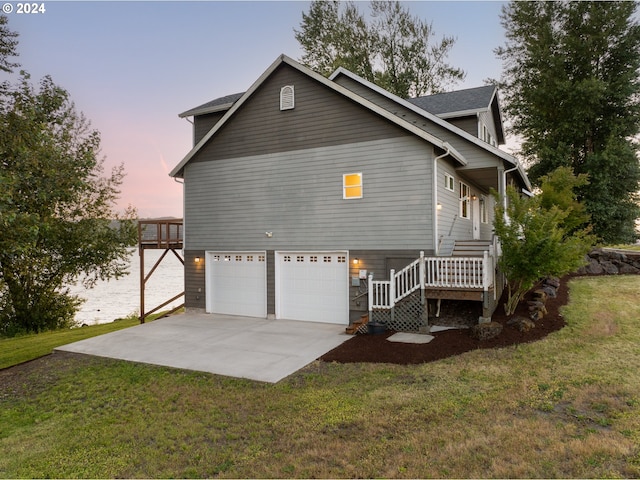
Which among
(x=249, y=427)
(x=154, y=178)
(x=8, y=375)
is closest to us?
(x=249, y=427)

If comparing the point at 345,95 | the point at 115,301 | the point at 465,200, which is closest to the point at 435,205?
the point at 465,200

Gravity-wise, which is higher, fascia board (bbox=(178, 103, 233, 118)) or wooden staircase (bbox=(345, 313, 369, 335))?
fascia board (bbox=(178, 103, 233, 118))

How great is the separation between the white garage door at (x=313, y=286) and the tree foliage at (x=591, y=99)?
53.0 ft

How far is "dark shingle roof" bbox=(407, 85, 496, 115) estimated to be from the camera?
45.8ft

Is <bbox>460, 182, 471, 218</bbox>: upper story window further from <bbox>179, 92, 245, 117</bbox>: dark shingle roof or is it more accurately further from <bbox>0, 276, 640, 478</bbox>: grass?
<bbox>179, 92, 245, 117</bbox>: dark shingle roof

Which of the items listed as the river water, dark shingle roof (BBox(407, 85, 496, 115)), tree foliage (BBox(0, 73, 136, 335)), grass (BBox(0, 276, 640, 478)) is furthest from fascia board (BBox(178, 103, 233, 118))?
grass (BBox(0, 276, 640, 478))

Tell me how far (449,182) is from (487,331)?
16.5ft

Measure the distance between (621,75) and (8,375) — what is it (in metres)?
29.9

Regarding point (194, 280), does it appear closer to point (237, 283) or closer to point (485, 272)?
point (237, 283)

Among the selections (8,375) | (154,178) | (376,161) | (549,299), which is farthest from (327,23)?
(8,375)

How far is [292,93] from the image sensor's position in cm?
1233

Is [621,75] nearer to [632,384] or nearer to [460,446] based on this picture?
[632,384]

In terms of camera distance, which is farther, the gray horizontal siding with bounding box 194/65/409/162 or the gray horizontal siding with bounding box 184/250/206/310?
the gray horizontal siding with bounding box 184/250/206/310

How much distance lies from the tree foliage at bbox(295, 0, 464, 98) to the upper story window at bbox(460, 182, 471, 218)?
1563 centimetres
